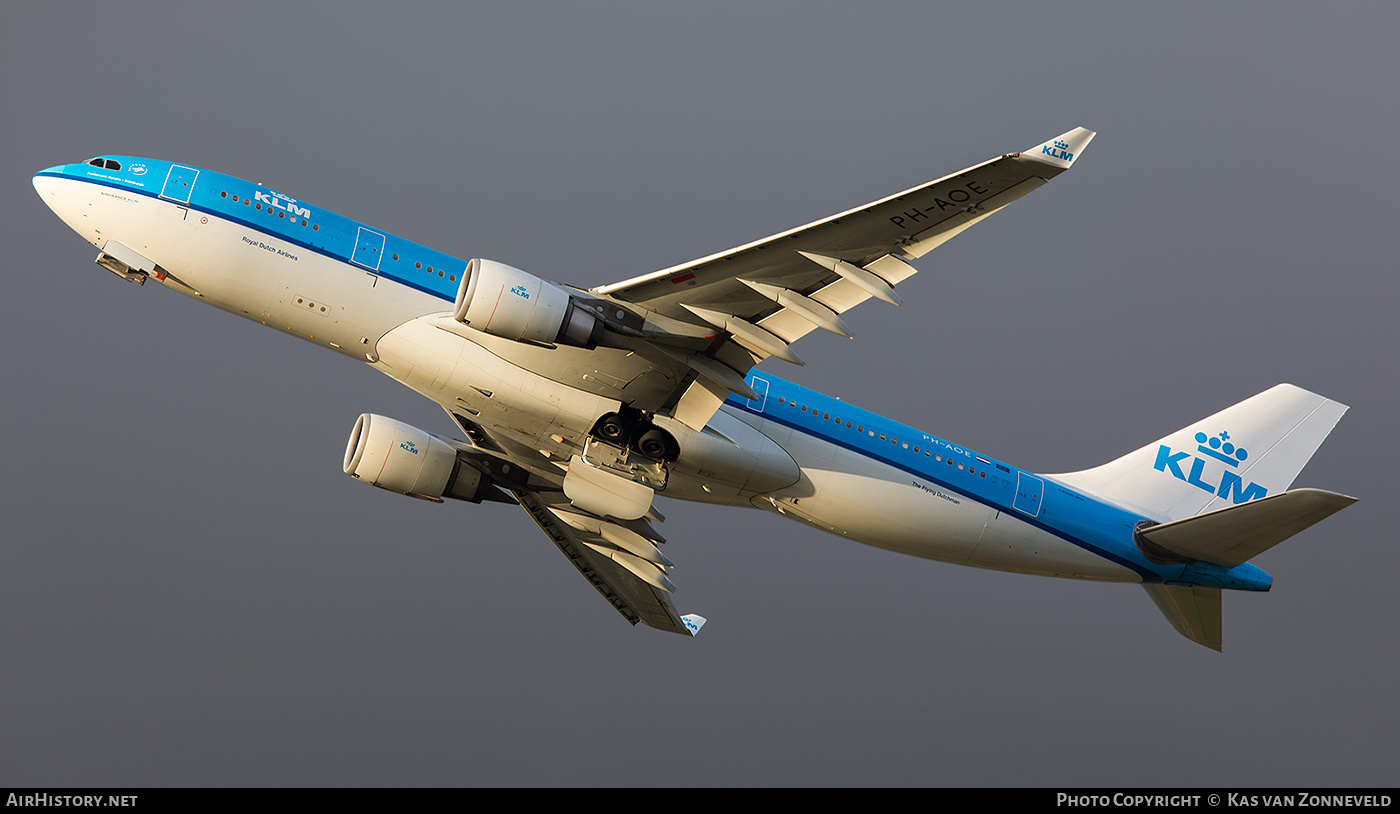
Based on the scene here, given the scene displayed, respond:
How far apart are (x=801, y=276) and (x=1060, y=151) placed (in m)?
5.59

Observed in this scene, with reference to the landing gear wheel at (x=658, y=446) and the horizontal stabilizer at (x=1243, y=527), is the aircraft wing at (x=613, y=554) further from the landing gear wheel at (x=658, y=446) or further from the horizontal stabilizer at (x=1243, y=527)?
the horizontal stabilizer at (x=1243, y=527)

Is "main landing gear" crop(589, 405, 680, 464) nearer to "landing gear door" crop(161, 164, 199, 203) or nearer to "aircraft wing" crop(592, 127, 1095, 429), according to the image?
"aircraft wing" crop(592, 127, 1095, 429)

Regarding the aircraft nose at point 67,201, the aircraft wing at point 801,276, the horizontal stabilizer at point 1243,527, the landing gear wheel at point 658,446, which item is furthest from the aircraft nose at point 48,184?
the horizontal stabilizer at point 1243,527

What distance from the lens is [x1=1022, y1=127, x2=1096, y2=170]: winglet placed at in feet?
65.6

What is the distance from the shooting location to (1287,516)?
27.4 meters

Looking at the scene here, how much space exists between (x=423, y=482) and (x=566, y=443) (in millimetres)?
5589

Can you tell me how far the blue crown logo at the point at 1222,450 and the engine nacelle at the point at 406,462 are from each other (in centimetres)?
1999

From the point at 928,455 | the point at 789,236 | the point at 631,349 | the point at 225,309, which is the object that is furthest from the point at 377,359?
the point at 928,455

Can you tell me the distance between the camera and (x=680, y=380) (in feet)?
85.2

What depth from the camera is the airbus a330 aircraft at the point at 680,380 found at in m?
23.4

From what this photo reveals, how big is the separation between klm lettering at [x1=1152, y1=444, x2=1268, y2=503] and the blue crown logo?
0.34 meters

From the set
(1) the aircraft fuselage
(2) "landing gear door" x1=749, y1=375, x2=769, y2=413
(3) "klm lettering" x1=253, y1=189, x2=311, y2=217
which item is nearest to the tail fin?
(1) the aircraft fuselage

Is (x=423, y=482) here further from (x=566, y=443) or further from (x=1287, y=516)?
(x=1287, y=516)

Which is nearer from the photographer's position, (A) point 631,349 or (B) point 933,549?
(A) point 631,349
